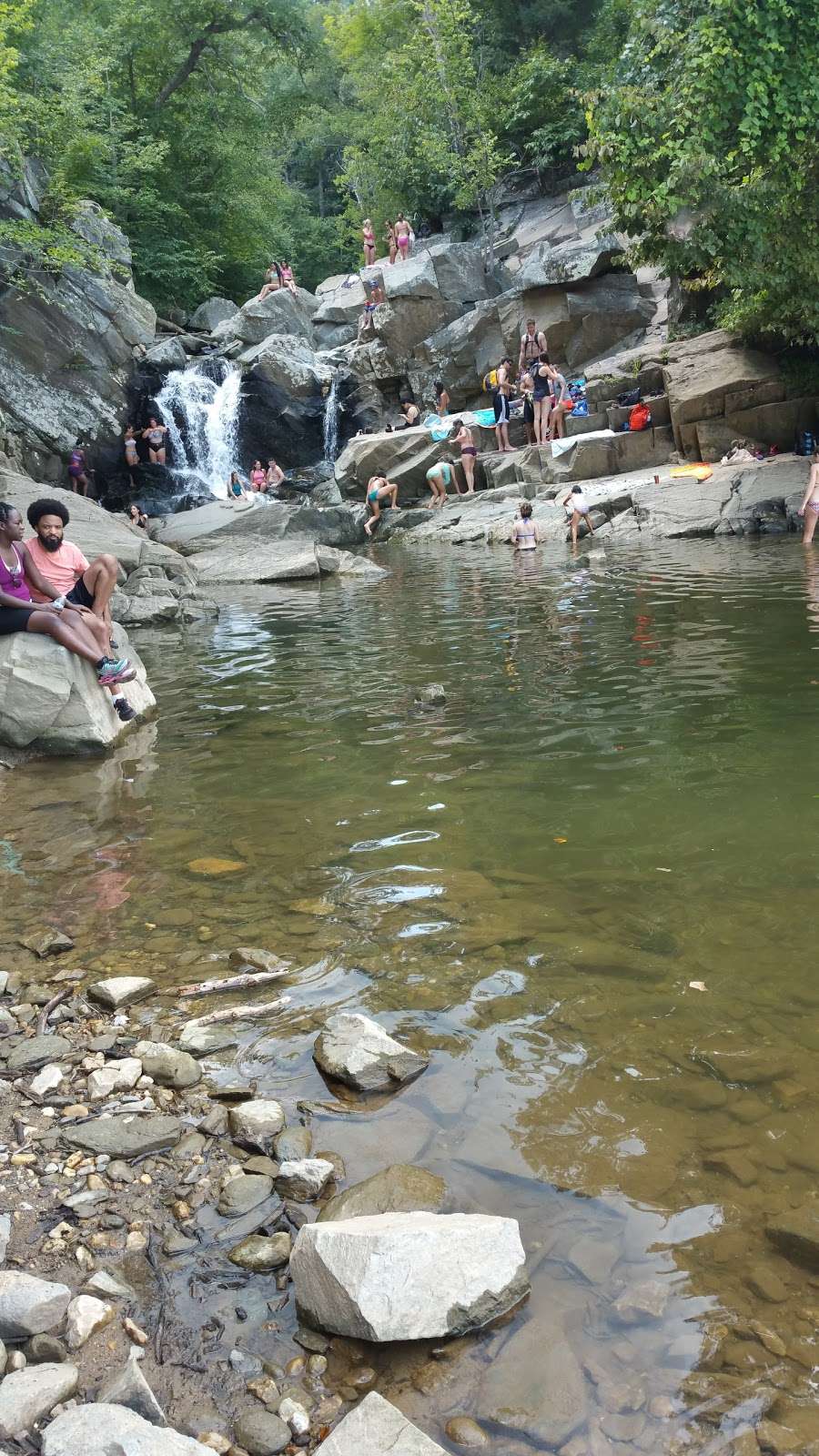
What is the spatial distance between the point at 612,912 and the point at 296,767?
10.6ft

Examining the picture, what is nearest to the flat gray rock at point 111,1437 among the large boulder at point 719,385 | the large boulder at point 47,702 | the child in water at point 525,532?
the large boulder at point 47,702

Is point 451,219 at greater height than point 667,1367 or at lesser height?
greater

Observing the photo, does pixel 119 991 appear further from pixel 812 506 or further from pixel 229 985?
pixel 812 506

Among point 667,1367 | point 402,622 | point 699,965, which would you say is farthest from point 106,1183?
point 402,622

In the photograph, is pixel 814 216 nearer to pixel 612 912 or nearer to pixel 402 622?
pixel 402 622

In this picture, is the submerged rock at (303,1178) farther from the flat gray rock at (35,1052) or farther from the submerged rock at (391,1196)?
the flat gray rock at (35,1052)

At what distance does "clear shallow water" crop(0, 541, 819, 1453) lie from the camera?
2291 millimetres

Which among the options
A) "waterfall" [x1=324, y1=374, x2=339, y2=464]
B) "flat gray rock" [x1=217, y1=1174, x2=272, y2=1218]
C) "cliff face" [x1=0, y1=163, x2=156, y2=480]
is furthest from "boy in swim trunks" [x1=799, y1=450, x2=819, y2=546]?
"waterfall" [x1=324, y1=374, x2=339, y2=464]

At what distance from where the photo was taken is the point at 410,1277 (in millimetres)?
2197

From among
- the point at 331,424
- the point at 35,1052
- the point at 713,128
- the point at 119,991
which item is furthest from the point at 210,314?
the point at 35,1052

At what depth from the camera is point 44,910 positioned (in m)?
4.80

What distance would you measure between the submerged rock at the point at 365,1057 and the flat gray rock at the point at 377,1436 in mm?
1295

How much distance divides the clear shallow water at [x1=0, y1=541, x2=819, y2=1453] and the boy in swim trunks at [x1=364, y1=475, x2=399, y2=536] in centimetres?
1784

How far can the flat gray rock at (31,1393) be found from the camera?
1882 millimetres
